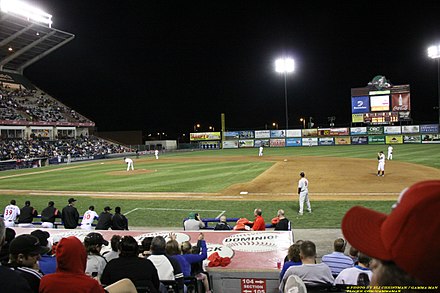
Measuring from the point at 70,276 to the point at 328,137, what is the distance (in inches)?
2790

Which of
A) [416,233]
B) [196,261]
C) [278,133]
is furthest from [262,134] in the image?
[416,233]

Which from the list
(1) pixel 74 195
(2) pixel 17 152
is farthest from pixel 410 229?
(2) pixel 17 152

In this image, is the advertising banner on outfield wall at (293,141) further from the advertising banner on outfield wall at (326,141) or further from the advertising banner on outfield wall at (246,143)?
the advertising banner on outfield wall at (246,143)

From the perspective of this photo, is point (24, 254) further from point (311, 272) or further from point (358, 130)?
point (358, 130)

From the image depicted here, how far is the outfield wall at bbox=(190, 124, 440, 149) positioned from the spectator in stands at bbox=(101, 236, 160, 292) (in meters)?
67.7

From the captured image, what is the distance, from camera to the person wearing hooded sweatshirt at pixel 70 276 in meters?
2.97

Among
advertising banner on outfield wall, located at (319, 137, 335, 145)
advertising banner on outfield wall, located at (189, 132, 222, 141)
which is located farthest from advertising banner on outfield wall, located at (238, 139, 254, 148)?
advertising banner on outfield wall, located at (319, 137, 335, 145)

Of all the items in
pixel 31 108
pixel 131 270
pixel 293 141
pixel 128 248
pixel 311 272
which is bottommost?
pixel 311 272

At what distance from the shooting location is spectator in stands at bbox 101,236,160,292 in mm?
4172

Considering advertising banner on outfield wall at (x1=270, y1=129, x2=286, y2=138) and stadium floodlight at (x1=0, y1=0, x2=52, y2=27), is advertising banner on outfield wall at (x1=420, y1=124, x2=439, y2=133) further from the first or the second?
stadium floodlight at (x1=0, y1=0, x2=52, y2=27)

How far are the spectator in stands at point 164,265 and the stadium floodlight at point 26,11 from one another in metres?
53.6

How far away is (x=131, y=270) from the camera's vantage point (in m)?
4.27

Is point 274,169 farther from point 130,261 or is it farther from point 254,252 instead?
point 130,261

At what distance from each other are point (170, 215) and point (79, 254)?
13014mm
